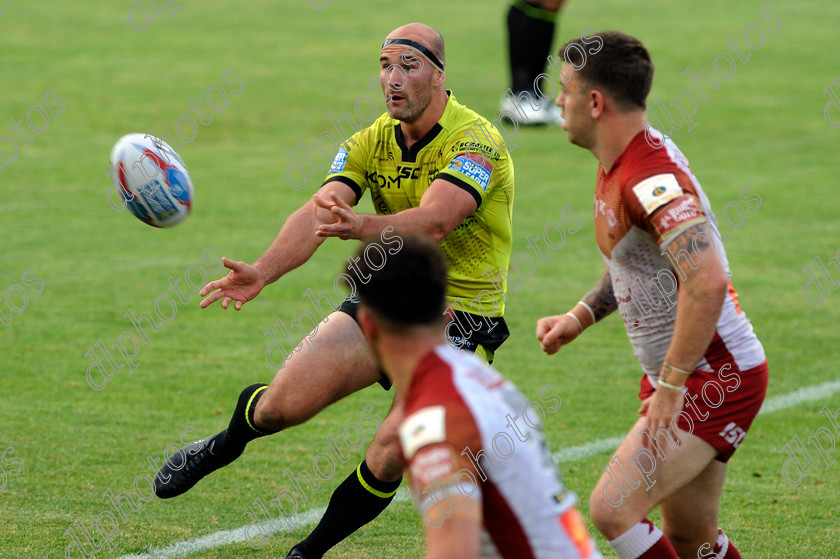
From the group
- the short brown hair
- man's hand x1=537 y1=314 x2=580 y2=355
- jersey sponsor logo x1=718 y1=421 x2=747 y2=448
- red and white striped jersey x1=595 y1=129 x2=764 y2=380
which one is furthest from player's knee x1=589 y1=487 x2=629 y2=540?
the short brown hair

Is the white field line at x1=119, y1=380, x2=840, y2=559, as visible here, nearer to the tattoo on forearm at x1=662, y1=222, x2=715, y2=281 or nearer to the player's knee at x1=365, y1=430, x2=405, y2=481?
the player's knee at x1=365, y1=430, x2=405, y2=481

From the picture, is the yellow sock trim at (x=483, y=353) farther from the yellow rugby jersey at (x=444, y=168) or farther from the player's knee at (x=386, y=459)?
the player's knee at (x=386, y=459)

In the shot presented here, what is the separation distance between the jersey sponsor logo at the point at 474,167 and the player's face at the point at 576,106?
1.13 meters

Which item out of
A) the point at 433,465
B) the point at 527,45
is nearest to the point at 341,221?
the point at 433,465

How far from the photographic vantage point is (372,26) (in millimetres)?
23359

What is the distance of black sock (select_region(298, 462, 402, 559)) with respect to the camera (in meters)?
5.36

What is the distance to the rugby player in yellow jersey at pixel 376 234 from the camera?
17.7 feet

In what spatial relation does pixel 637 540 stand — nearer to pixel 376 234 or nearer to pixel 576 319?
pixel 576 319

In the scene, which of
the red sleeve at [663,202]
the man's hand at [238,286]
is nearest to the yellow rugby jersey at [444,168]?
the man's hand at [238,286]

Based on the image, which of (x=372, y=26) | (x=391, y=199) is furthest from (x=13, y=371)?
(x=372, y=26)

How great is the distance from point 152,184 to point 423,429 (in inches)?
144

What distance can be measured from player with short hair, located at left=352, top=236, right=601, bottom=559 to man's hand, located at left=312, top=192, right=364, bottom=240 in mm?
1626

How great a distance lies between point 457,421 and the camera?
122 inches

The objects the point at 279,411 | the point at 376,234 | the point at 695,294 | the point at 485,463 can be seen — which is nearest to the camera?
the point at 485,463
